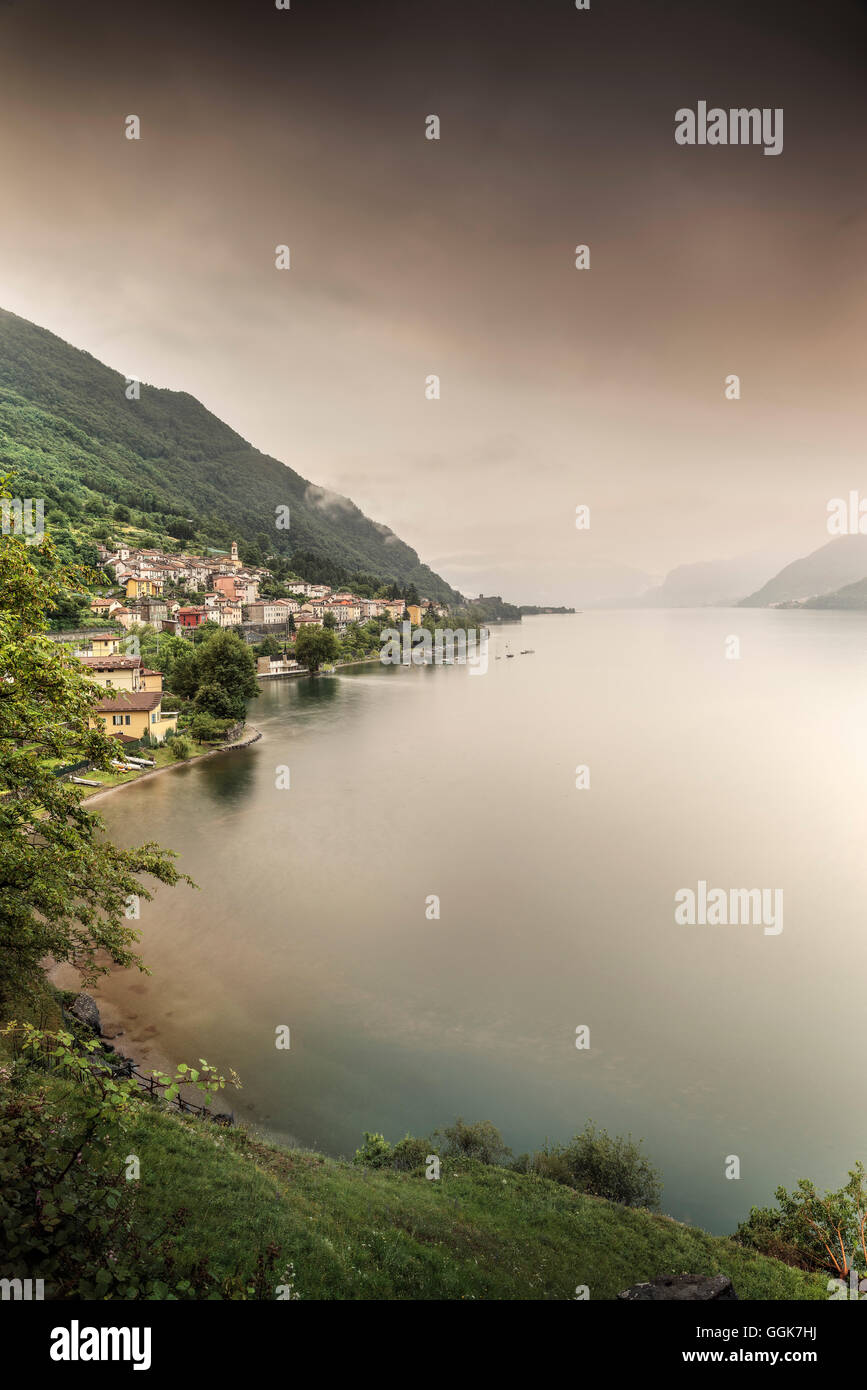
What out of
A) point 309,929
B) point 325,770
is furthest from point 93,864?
point 325,770

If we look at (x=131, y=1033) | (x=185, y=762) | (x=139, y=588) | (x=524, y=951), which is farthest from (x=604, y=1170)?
(x=139, y=588)

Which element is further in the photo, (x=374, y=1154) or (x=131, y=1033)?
(x=131, y=1033)

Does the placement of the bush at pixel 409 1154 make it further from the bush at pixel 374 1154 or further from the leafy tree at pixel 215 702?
the leafy tree at pixel 215 702

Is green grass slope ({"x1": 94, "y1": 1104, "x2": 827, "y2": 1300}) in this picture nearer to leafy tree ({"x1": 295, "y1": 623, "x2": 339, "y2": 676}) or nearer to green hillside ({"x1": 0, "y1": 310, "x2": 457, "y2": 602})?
leafy tree ({"x1": 295, "y1": 623, "x2": 339, "y2": 676})

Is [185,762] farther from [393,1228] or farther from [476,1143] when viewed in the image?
[393,1228]

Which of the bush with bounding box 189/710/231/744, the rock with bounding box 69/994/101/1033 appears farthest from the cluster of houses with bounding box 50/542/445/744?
the rock with bounding box 69/994/101/1033
